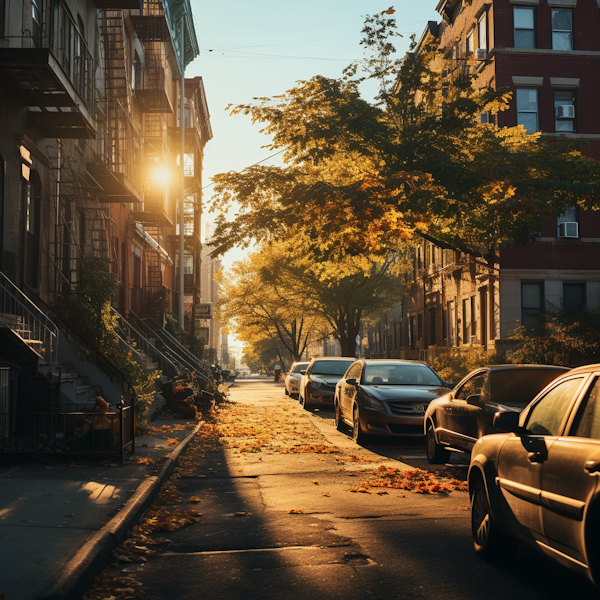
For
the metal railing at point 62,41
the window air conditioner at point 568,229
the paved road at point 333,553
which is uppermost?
the metal railing at point 62,41

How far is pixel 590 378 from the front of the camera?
15.5ft

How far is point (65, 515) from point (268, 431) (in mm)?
9733

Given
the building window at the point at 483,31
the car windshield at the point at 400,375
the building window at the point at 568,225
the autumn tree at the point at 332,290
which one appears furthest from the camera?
the autumn tree at the point at 332,290

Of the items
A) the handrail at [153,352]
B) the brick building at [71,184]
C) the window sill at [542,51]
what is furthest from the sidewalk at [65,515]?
the window sill at [542,51]

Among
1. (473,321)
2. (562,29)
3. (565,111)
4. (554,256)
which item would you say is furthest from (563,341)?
(562,29)

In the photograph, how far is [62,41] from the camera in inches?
627

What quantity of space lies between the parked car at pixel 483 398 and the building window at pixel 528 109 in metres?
23.0

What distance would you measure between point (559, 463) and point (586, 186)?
56.7 ft

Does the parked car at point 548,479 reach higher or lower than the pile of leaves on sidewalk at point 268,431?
higher

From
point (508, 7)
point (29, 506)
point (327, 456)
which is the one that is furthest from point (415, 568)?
point (508, 7)

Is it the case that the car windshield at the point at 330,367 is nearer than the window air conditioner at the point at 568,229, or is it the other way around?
the car windshield at the point at 330,367

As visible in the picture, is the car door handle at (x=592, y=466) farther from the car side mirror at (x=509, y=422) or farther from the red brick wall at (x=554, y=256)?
the red brick wall at (x=554, y=256)

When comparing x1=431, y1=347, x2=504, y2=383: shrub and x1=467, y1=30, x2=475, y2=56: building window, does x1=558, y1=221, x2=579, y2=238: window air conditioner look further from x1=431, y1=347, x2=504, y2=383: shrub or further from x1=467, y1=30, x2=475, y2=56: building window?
x1=467, y1=30, x2=475, y2=56: building window

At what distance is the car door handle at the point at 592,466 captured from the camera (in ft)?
13.4
